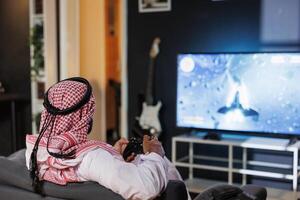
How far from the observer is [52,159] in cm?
171

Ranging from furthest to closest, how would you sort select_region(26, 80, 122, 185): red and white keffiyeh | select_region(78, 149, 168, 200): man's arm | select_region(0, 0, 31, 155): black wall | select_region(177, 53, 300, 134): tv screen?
select_region(0, 0, 31, 155): black wall → select_region(177, 53, 300, 134): tv screen → select_region(26, 80, 122, 185): red and white keffiyeh → select_region(78, 149, 168, 200): man's arm

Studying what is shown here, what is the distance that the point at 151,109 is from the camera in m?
4.05

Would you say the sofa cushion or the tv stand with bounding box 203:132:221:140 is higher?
the sofa cushion

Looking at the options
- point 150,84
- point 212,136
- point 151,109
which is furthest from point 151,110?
point 212,136

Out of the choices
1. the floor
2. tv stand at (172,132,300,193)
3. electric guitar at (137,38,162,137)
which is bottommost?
the floor

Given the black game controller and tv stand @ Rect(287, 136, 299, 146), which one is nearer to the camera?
the black game controller

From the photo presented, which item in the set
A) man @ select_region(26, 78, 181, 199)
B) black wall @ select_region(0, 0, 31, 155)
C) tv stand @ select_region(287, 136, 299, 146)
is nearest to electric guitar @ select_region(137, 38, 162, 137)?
tv stand @ select_region(287, 136, 299, 146)

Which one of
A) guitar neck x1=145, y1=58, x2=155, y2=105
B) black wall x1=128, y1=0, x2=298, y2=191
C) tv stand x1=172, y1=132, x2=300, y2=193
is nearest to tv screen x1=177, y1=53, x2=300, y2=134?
tv stand x1=172, y1=132, x2=300, y2=193

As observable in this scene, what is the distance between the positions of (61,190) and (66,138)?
0.64 feet

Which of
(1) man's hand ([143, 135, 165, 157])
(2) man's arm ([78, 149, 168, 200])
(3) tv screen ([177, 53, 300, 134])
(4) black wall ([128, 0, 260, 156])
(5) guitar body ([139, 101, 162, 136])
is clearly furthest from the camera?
(5) guitar body ([139, 101, 162, 136])

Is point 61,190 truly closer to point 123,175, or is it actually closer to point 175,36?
point 123,175

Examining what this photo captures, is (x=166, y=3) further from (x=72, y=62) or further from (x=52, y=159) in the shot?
(x=52, y=159)

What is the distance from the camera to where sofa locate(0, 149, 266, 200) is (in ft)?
5.25

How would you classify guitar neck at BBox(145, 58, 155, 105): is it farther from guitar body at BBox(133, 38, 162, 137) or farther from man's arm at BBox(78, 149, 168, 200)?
man's arm at BBox(78, 149, 168, 200)
